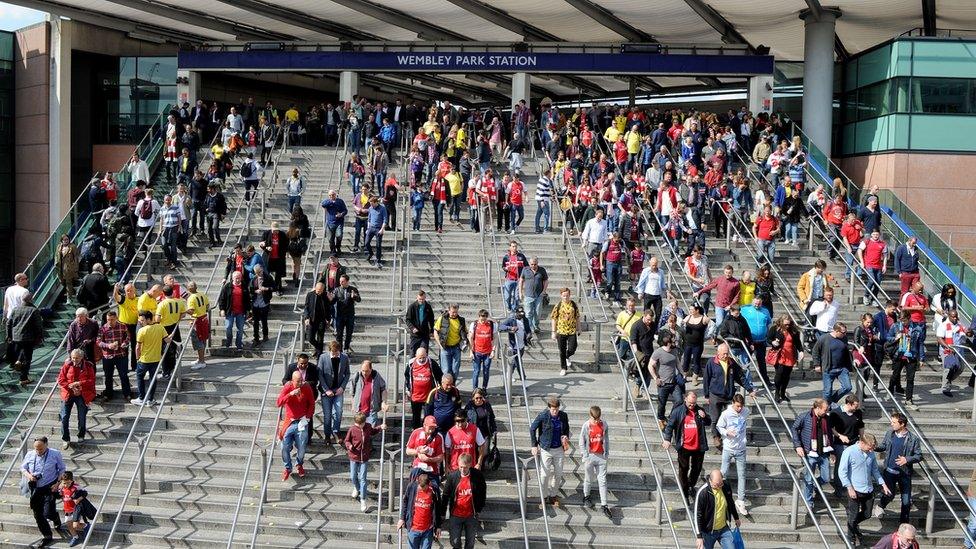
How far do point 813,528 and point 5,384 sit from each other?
12.2 m

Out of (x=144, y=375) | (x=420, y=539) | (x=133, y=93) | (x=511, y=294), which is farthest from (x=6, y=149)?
(x=420, y=539)

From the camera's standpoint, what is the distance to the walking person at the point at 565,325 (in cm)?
1653

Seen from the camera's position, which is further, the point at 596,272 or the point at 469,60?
the point at 469,60

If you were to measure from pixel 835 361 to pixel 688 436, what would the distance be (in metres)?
3.36

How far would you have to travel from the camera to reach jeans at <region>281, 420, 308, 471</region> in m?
13.5

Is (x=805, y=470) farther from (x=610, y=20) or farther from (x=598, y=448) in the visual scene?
(x=610, y=20)

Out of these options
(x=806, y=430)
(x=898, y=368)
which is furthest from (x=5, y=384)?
(x=898, y=368)

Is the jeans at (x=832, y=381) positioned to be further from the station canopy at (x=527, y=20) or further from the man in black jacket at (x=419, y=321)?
the station canopy at (x=527, y=20)

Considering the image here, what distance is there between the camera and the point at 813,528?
42.7 feet

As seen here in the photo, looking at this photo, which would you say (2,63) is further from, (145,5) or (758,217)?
(758,217)

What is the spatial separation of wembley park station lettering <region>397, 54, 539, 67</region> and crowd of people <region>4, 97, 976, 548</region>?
3923mm

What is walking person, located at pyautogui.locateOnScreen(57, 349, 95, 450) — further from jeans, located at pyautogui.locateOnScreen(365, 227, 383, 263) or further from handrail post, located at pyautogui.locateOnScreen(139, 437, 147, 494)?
jeans, located at pyautogui.locateOnScreen(365, 227, 383, 263)

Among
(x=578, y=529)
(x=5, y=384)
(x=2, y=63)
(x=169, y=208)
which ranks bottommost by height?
(x=578, y=529)

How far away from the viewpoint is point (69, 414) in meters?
14.6
